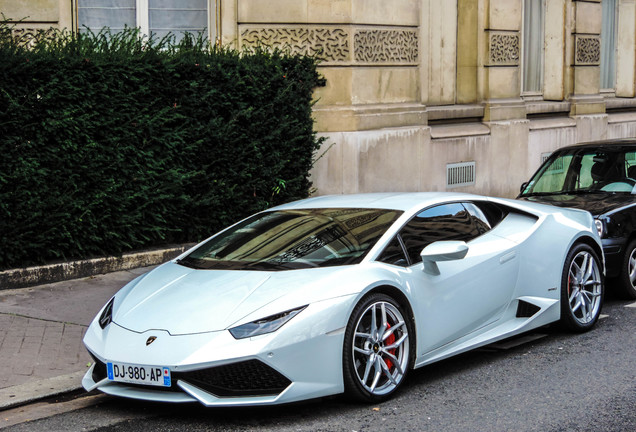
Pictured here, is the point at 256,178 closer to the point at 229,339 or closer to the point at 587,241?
the point at 587,241

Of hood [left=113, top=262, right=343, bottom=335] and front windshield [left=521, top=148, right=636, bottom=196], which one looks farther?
front windshield [left=521, top=148, right=636, bottom=196]

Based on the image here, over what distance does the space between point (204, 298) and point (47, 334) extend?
255 centimetres

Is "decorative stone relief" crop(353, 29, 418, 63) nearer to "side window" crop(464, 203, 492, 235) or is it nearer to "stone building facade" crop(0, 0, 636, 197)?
"stone building facade" crop(0, 0, 636, 197)

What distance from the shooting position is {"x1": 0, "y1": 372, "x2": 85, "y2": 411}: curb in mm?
6285

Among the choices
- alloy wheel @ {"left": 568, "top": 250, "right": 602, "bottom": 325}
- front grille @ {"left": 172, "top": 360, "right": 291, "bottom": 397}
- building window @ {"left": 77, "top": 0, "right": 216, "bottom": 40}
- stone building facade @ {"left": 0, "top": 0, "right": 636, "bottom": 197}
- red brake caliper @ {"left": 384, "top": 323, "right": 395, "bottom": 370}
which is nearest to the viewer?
front grille @ {"left": 172, "top": 360, "right": 291, "bottom": 397}

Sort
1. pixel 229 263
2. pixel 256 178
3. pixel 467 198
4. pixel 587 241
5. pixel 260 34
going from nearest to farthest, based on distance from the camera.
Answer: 1. pixel 229 263
2. pixel 467 198
3. pixel 587 241
4. pixel 256 178
5. pixel 260 34

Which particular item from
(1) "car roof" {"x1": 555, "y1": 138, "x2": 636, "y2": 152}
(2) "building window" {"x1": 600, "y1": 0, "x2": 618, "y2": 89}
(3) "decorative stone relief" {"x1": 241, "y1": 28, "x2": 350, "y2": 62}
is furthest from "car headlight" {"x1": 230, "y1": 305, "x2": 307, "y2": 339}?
(2) "building window" {"x1": 600, "y1": 0, "x2": 618, "y2": 89}

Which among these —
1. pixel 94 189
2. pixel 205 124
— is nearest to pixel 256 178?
pixel 205 124

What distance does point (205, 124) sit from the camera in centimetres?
1136

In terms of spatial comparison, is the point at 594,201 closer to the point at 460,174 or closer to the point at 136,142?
the point at 136,142

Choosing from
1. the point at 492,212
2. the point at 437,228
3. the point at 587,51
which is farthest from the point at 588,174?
the point at 587,51

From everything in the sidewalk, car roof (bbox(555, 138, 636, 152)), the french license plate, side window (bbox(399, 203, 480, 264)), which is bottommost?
the sidewalk

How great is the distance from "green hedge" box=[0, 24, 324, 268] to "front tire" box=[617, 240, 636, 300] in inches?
179

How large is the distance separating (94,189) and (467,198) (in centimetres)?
453
